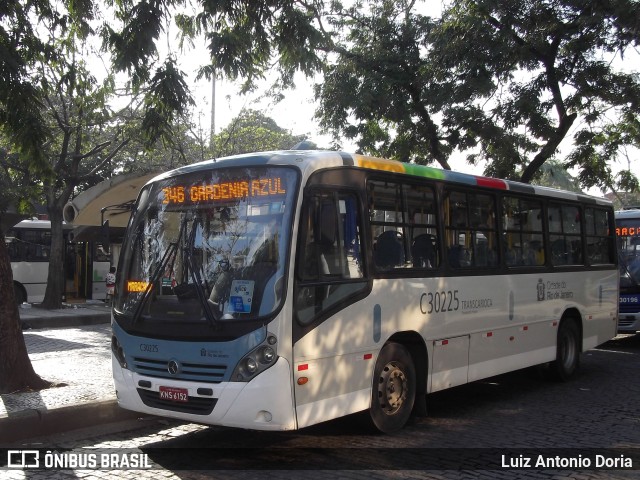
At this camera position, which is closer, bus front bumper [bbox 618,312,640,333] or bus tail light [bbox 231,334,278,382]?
bus tail light [bbox 231,334,278,382]

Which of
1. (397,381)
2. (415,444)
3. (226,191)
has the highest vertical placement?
(226,191)

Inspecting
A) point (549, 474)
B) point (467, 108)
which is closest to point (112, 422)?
point (549, 474)

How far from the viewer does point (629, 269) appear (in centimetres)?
1433

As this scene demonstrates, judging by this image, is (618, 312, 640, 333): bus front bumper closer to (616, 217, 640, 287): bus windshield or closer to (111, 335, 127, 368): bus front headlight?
(616, 217, 640, 287): bus windshield

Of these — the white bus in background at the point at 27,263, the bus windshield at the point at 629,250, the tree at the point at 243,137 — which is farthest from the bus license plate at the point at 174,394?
the white bus in background at the point at 27,263

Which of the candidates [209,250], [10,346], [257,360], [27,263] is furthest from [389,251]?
[27,263]

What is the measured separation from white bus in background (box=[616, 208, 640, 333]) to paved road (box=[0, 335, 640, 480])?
5627 mm

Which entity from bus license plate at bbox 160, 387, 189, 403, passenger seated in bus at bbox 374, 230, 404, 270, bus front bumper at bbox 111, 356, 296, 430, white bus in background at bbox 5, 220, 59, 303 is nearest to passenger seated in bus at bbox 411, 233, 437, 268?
passenger seated in bus at bbox 374, 230, 404, 270

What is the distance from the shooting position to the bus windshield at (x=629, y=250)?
1426 centimetres

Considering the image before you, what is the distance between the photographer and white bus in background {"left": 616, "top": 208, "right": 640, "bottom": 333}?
550 inches

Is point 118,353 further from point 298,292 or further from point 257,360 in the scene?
point 298,292

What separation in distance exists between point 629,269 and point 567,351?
4.94m

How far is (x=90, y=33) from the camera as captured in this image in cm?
1015

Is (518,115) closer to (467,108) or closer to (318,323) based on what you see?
(467,108)
